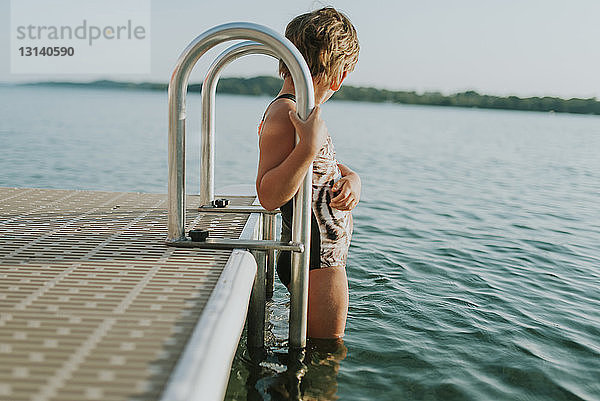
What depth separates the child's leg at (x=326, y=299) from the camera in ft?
9.04

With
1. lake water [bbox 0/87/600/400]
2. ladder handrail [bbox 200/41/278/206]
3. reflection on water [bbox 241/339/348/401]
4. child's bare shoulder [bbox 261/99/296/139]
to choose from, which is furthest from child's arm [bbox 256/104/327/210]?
lake water [bbox 0/87/600/400]

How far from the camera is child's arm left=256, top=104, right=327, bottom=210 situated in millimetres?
2256

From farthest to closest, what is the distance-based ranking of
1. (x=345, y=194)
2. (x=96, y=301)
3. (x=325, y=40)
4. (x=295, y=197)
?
(x=345, y=194)
(x=325, y=40)
(x=295, y=197)
(x=96, y=301)

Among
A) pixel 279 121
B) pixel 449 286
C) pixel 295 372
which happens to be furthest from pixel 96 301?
pixel 449 286

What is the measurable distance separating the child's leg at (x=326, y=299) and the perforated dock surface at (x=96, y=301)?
452 millimetres

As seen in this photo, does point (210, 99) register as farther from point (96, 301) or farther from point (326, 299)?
point (96, 301)

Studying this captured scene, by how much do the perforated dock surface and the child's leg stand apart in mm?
452

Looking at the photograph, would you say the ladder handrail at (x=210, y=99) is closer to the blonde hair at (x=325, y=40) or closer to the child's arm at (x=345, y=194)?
the blonde hair at (x=325, y=40)

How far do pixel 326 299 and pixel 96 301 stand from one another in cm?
122

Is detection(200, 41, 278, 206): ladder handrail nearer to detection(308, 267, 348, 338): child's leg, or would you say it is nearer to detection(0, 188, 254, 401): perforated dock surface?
detection(0, 188, 254, 401): perforated dock surface

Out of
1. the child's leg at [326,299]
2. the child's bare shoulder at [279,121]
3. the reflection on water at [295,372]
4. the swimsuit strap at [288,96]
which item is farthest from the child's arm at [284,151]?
the reflection on water at [295,372]

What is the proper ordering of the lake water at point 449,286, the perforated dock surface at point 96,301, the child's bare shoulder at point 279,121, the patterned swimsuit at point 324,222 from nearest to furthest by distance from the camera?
1. the perforated dock surface at point 96,301
2. the child's bare shoulder at point 279,121
3. the patterned swimsuit at point 324,222
4. the lake water at point 449,286

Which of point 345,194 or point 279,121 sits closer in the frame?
point 279,121

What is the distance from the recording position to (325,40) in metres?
2.57
